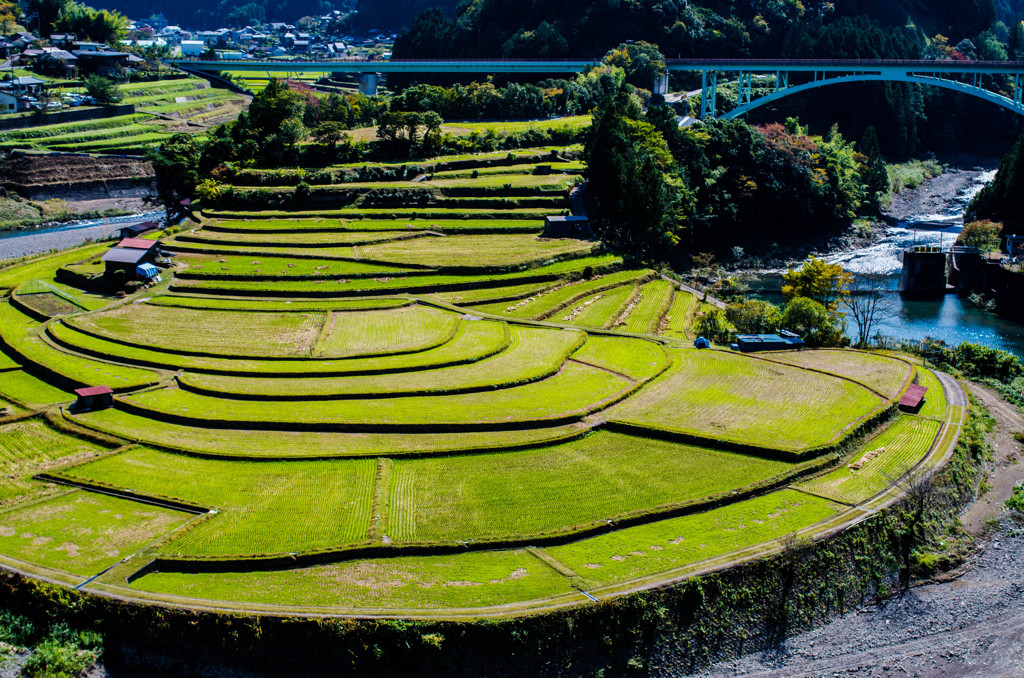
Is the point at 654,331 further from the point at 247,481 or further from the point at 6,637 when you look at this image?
the point at 6,637

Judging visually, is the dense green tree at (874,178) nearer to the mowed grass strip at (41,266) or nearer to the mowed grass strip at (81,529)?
the mowed grass strip at (41,266)

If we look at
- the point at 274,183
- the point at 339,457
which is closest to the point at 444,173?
the point at 274,183

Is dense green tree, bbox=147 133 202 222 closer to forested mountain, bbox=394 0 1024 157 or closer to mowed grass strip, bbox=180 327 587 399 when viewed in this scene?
mowed grass strip, bbox=180 327 587 399

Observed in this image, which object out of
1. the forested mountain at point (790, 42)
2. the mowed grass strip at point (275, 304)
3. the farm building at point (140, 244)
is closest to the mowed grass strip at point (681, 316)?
the mowed grass strip at point (275, 304)

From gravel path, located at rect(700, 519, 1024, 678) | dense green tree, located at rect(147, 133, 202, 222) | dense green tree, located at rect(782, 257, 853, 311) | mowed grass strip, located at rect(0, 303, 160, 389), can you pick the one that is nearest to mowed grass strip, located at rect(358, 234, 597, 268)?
dense green tree, located at rect(782, 257, 853, 311)

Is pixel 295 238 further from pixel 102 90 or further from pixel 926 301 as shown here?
pixel 102 90

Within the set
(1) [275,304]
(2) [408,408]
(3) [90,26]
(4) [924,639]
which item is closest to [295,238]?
(1) [275,304]

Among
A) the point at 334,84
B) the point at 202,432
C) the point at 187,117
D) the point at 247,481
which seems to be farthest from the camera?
the point at 334,84
